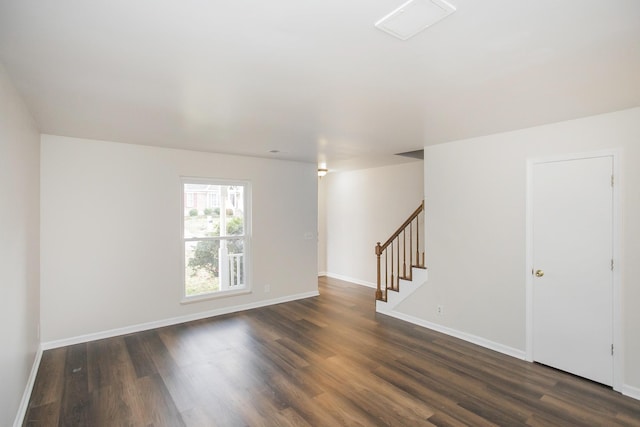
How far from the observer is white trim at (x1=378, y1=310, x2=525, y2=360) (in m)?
3.60

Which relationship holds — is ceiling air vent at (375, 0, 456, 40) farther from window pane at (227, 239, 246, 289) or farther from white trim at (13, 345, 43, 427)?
window pane at (227, 239, 246, 289)

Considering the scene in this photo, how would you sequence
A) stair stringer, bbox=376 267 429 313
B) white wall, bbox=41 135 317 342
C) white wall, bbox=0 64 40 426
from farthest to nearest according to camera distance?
stair stringer, bbox=376 267 429 313 → white wall, bbox=41 135 317 342 → white wall, bbox=0 64 40 426

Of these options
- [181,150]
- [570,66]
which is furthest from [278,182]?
[570,66]

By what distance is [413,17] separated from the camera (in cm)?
Answer: 149

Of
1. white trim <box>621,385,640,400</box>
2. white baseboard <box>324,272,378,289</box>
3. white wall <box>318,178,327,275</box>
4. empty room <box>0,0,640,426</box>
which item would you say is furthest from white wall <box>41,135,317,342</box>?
white trim <box>621,385,640,400</box>

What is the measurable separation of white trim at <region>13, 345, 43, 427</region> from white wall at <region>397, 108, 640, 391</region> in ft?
13.9

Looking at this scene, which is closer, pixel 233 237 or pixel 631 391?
pixel 631 391

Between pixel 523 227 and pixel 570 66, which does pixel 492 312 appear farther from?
pixel 570 66

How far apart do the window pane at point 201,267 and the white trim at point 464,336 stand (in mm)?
2766

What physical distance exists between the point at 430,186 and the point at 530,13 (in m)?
3.12

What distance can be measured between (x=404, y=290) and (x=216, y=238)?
9.85 ft

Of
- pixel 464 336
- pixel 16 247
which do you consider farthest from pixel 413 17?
pixel 464 336

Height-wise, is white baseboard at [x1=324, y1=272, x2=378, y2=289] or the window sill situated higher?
the window sill

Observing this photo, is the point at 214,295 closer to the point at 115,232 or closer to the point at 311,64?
the point at 115,232
